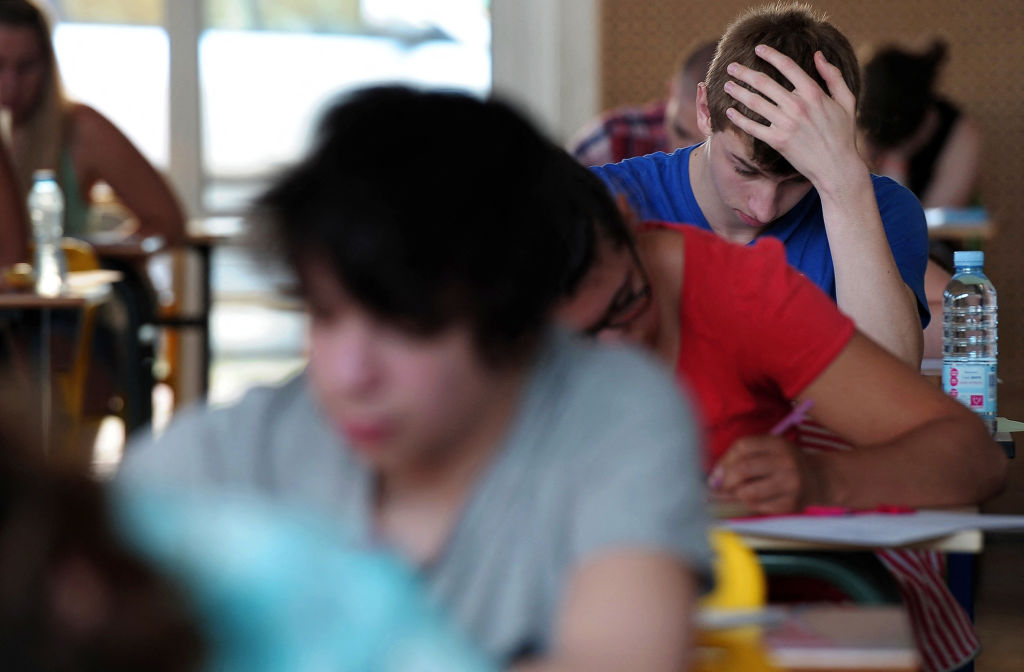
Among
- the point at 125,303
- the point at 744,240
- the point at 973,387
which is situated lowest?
the point at 125,303

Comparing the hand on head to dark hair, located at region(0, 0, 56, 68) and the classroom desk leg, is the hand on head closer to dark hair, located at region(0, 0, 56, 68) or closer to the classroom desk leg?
the classroom desk leg

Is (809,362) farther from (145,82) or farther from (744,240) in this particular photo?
(145,82)

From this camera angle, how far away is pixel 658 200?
2246 mm

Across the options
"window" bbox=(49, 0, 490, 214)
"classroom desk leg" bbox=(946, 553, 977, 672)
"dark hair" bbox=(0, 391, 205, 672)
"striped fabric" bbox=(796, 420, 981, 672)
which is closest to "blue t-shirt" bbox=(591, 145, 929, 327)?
"classroom desk leg" bbox=(946, 553, 977, 672)

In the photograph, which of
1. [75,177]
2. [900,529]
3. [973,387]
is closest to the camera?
[900,529]

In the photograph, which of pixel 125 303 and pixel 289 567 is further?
pixel 125 303

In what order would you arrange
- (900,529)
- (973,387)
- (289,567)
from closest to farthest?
(289,567) → (900,529) → (973,387)

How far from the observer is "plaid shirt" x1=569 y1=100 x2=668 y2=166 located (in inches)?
201

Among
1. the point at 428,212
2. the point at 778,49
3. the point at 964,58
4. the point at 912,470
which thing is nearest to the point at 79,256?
the point at 778,49

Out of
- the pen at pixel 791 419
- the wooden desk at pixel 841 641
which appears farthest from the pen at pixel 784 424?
the wooden desk at pixel 841 641

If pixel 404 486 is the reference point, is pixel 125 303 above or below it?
below

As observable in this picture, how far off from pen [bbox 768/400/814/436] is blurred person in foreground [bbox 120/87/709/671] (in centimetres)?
68

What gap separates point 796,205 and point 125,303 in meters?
2.53

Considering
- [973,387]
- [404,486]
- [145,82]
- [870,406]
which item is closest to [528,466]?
[404,486]
